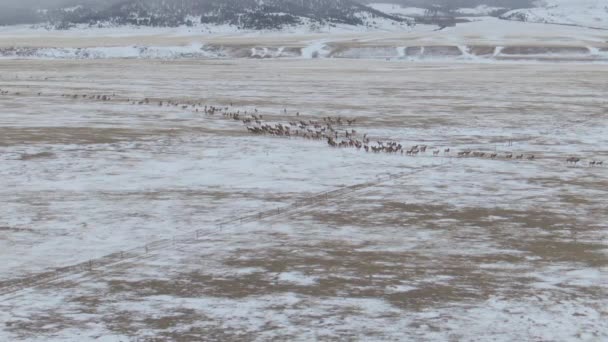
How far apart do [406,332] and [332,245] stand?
453 centimetres

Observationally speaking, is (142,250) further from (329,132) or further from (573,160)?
(329,132)

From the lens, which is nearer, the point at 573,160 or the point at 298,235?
the point at 298,235

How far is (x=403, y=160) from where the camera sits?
84.3 feet

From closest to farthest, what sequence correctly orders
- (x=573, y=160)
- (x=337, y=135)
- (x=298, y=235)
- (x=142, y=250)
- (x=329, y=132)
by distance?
1. (x=142, y=250)
2. (x=298, y=235)
3. (x=573, y=160)
4. (x=337, y=135)
5. (x=329, y=132)

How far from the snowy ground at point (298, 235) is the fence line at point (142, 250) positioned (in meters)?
0.11

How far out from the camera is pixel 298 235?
627 inches

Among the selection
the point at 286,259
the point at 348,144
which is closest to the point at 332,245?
the point at 286,259

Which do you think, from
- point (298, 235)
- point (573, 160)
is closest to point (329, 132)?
point (573, 160)

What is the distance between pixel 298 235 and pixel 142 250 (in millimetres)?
2807

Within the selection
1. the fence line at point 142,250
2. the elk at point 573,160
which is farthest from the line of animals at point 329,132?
the fence line at point 142,250

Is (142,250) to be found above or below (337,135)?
above

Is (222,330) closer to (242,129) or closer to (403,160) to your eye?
(403,160)

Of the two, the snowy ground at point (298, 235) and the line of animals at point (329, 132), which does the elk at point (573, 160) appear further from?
the snowy ground at point (298, 235)

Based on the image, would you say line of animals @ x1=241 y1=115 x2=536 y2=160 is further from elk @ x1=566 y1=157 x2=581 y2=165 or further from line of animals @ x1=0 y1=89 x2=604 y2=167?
elk @ x1=566 y1=157 x2=581 y2=165
